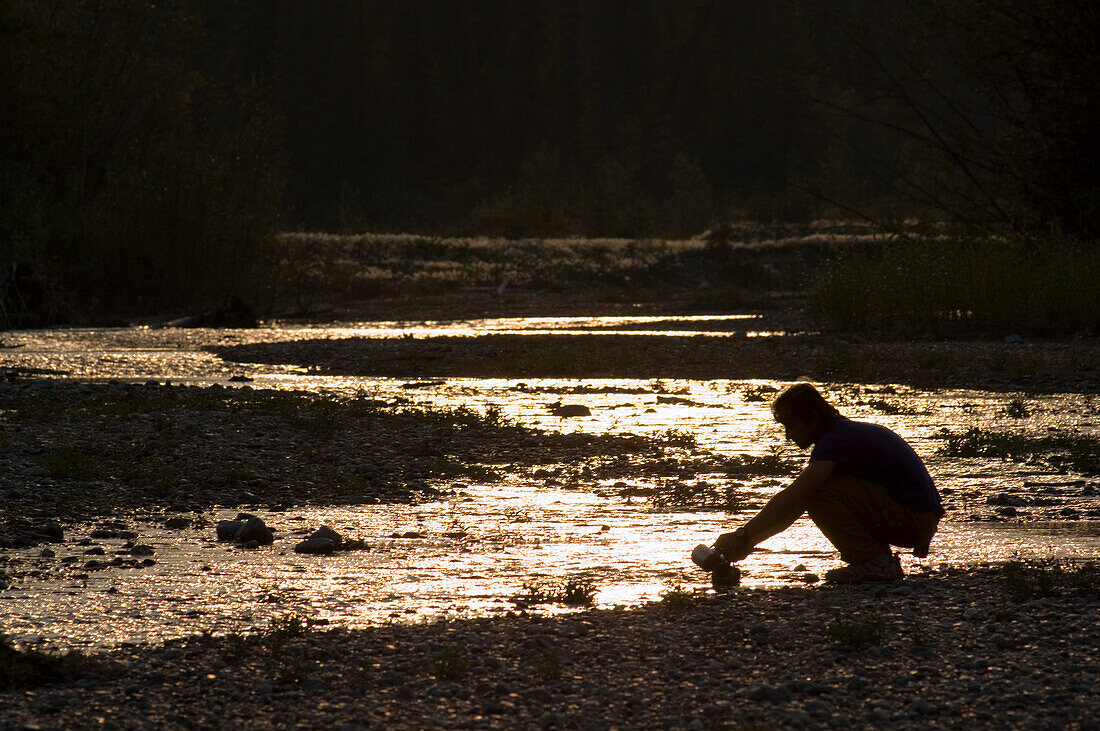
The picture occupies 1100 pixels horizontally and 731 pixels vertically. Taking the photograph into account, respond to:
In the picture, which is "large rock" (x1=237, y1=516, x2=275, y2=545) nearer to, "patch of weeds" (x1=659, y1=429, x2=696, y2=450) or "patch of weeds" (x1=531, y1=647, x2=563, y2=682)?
"patch of weeds" (x1=531, y1=647, x2=563, y2=682)

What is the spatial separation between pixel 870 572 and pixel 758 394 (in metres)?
Answer: 10.3

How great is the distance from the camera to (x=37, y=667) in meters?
5.28

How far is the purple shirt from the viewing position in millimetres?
6961

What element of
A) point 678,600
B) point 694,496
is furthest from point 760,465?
point 678,600

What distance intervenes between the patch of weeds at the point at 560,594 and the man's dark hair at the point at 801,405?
4.62 feet

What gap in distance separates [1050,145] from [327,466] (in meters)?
19.0

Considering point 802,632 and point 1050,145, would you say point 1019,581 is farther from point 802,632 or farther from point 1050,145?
point 1050,145

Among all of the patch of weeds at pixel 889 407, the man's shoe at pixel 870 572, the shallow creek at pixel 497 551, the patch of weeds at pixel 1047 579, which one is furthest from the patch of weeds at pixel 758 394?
the man's shoe at pixel 870 572

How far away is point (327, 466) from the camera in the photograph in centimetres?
1138

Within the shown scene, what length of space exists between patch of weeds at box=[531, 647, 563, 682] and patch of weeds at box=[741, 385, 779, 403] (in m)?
11.2

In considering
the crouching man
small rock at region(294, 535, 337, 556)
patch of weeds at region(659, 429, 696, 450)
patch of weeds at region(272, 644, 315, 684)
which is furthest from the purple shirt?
patch of weeds at region(659, 429, 696, 450)

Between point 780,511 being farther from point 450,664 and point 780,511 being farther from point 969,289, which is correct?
point 969,289

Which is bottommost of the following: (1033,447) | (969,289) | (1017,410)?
(1033,447)

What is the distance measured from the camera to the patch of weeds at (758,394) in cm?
Result: 1675
